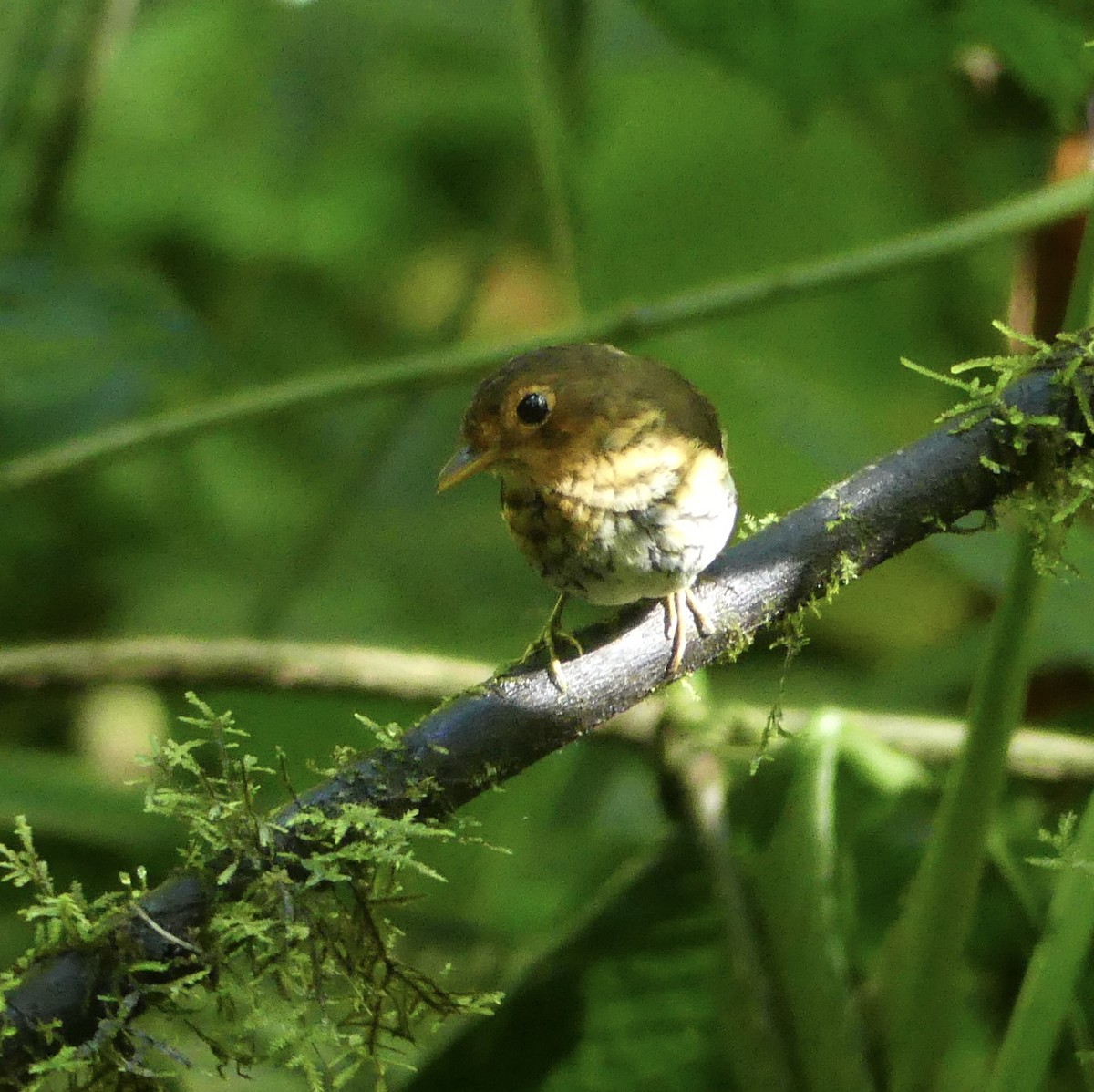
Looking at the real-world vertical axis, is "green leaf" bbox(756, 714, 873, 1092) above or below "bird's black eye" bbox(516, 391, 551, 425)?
below

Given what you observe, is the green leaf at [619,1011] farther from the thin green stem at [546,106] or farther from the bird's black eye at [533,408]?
the thin green stem at [546,106]

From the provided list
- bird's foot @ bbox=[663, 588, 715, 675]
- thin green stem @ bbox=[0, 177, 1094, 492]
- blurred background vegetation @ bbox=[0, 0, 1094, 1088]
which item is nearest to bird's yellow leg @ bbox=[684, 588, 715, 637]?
bird's foot @ bbox=[663, 588, 715, 675]

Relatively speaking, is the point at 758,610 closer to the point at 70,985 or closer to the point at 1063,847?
the point at 1063,847

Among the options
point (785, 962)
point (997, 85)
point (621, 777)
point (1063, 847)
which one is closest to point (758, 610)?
point (1063, 847)

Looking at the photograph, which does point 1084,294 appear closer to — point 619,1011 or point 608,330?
point 608,330

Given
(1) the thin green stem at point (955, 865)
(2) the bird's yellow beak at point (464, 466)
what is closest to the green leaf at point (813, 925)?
(1) the thin green stem at point (955, 865)

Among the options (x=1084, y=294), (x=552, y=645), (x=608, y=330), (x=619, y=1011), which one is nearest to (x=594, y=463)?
(x=552, y=645)

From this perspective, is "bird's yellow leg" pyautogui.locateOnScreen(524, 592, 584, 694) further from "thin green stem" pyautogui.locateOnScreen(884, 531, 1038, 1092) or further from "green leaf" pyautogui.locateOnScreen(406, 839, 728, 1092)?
"green leaf" pyautogui.locateOnScreen(406, 839, 728, 1092)
